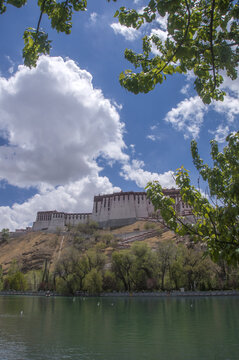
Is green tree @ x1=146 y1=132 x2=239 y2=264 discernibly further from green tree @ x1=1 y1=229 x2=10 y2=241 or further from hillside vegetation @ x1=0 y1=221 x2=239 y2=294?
green tree @ x1=1 y1=229 x2=10 y2=241

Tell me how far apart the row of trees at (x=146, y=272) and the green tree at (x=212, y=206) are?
53.0 m

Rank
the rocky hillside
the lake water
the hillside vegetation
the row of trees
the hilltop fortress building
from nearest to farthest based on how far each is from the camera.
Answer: the lake water
the row of trees
the hillside vegetation
the rocky hillside
the hilltop fortress building

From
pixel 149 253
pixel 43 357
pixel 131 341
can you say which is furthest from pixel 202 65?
pixel 149 253

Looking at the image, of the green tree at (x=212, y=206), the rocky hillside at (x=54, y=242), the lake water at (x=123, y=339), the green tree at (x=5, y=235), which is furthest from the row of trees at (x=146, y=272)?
the green tree at (x=5, y=235)

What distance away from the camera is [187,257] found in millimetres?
60781

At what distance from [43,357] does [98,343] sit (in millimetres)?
4273

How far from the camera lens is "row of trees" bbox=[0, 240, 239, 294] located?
5922 cm

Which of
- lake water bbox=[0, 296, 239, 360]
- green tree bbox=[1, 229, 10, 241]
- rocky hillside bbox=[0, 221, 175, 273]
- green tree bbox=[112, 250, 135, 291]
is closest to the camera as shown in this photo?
lake water bbox=[0, 296, 239, 360]

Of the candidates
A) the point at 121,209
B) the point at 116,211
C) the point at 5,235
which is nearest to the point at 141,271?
the point at 121,209

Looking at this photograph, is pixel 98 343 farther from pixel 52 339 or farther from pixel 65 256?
pixel 65 256

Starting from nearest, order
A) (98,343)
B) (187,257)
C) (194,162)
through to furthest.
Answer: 1. (194,162)
2. (98,343)
3. (187,257)

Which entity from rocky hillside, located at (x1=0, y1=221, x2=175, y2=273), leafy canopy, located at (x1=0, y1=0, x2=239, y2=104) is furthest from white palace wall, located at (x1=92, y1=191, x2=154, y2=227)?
leafy canopy, located at (x1=0, y1=0, x2=239, y2=104)

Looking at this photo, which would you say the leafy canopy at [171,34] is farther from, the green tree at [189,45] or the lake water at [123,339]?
the lake water at [123,339]

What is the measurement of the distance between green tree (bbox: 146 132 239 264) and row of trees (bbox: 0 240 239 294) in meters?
53.0
